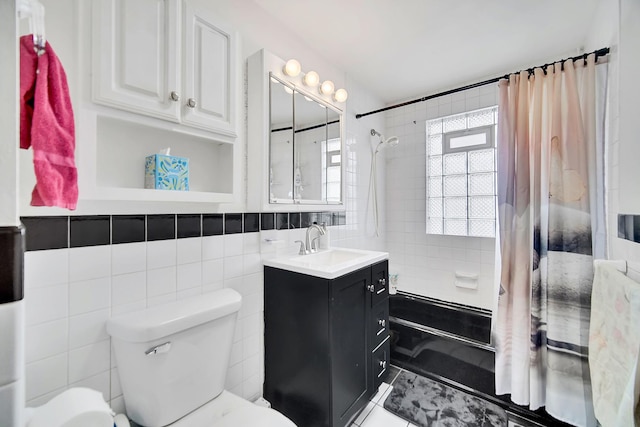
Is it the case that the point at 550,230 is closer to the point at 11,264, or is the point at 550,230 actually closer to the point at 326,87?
the point at 326,87

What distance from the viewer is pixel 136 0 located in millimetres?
911

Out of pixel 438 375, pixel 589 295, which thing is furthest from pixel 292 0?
pixel 438 375

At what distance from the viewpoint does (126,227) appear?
3.37ft

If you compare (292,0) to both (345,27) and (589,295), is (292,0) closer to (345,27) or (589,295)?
(345,27)

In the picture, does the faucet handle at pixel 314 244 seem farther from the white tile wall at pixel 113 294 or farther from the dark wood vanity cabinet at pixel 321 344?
the dark wood vanity cabinet at pixel 321 344

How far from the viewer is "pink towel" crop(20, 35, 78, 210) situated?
590mm

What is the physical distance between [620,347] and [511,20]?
1879 millimetres

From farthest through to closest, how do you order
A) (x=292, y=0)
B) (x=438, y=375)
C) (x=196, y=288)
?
(x=438, y=375) < (x=292, y=0) < (x=196, y=288)

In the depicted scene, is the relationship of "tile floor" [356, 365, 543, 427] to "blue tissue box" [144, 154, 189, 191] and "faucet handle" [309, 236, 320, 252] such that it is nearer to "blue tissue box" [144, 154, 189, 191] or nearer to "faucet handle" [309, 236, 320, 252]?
"faucet handle" [309, 236, 320, 252]

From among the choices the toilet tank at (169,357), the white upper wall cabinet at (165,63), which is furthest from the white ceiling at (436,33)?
the toilet tank at (169,357)

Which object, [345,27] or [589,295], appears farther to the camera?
[345,27]

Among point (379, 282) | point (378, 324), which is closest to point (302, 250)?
point (379, 282)

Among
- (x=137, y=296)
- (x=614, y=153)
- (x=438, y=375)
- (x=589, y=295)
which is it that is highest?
(x=614, y=153)

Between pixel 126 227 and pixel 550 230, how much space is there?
2148 mm
